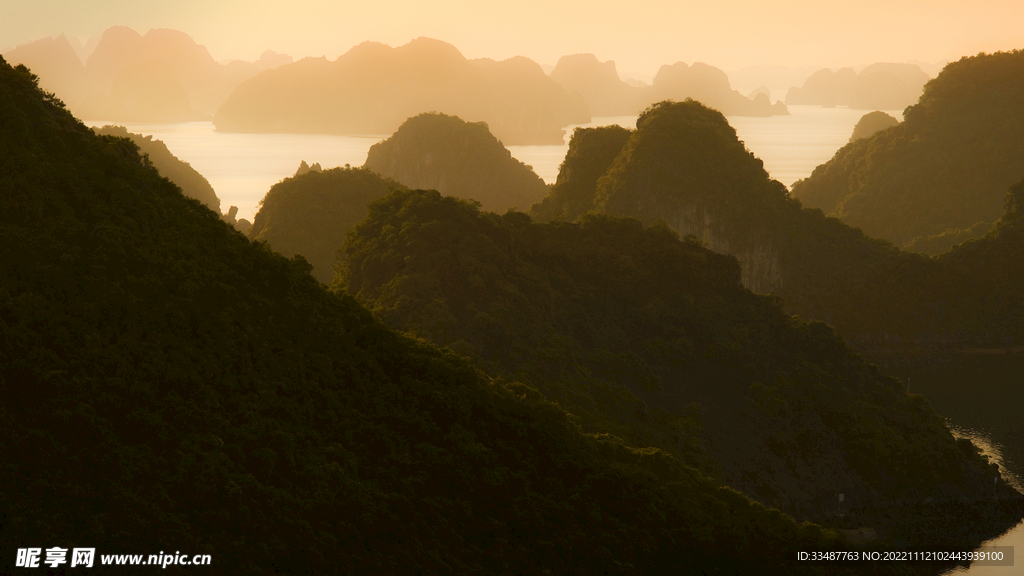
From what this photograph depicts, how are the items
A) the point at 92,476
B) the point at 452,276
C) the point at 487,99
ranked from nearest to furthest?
the point at 92,476 < the point at 452,276 < the point at 487,99

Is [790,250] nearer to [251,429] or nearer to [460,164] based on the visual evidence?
[460,164]

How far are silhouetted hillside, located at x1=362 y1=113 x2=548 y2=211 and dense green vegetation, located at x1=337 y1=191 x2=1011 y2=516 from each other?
3402 centimetres

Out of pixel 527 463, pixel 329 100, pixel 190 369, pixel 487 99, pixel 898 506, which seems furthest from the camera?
pixel 487 99

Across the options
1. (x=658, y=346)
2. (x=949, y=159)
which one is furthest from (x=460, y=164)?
(x=658, y=346)

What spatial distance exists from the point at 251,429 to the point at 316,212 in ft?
98.9

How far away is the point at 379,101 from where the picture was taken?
134125mm

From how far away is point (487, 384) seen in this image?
802 inches

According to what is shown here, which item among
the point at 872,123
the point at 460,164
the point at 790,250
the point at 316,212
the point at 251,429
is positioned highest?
the point at 872,123

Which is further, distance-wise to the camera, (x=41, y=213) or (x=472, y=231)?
(x=472, y=231)

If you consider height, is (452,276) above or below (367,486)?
above

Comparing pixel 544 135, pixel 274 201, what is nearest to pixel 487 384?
pixel 274 201

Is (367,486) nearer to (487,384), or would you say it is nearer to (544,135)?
(487,384)

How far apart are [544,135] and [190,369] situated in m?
125

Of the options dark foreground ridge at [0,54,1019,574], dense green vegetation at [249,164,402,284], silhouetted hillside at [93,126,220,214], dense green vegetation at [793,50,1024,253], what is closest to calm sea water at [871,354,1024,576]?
dark foreground ridge at [0,54,1019,574]
